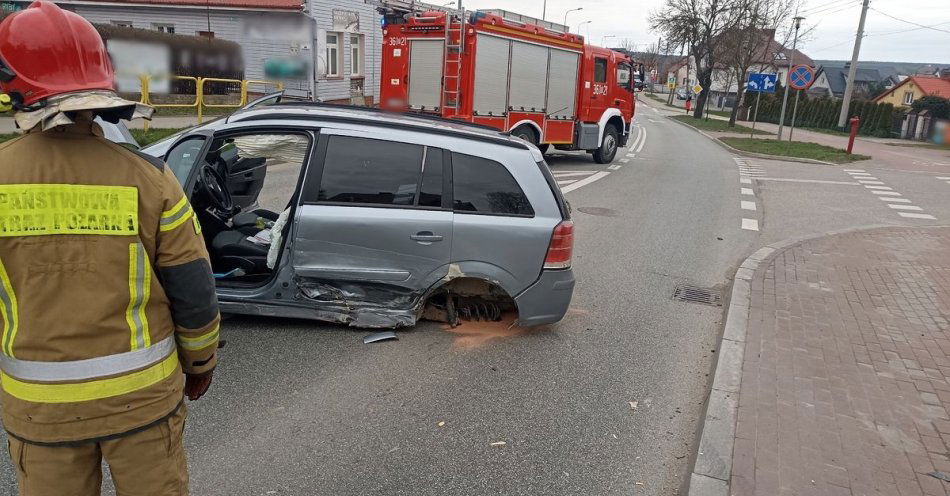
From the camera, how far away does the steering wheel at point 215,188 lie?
204 inches

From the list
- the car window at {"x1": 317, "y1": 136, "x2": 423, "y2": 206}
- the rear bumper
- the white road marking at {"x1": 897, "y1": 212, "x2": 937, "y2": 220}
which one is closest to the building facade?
the white road marking at {"x1": 897, "y1": 212, "x2": 937, "y2": 220}

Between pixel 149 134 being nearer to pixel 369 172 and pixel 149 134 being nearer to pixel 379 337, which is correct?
pixel 369 172

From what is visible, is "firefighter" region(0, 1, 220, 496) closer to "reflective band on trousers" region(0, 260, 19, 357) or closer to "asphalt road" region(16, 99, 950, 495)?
"reflective band on trousers" region(0, 260, 19, 357)

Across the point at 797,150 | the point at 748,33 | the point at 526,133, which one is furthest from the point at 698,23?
the point at 526,133

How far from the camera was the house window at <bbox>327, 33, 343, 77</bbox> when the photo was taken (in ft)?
91.6

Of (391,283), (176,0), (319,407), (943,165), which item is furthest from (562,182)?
(176,0)

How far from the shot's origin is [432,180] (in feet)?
15.8

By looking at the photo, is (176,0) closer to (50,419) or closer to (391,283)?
(391,283)

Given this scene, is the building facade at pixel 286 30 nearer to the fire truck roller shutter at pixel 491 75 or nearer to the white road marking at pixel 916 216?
the fire truck roller shutter at pixel 491 75

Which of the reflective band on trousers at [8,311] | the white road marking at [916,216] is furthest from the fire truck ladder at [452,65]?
the reflective band on trousers at [8,311]

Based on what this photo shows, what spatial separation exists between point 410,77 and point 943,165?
63.4 ft

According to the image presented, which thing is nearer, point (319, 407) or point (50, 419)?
point (50, 419)

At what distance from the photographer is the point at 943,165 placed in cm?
2247

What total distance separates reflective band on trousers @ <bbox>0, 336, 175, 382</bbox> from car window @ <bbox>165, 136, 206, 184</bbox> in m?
3.26
